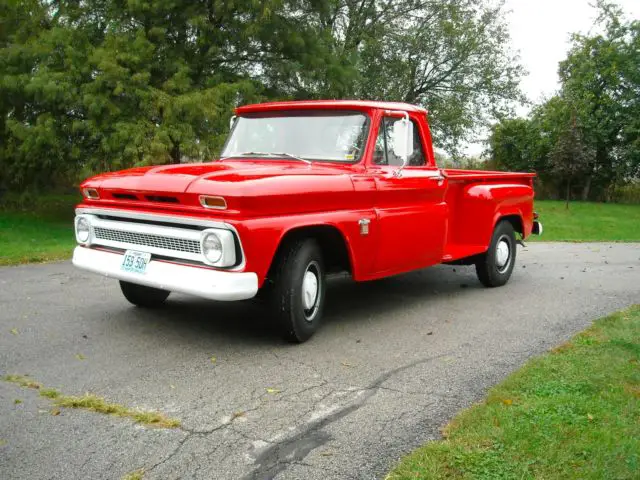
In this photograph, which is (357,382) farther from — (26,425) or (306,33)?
(306,33)

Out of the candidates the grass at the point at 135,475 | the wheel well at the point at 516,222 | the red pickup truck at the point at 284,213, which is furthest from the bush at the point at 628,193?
the grass at the point at 135,475

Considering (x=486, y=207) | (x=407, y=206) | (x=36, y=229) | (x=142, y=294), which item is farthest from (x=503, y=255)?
(x=36, y=229)

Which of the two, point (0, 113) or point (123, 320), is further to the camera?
point (0, 113)

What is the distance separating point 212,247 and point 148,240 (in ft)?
2.41

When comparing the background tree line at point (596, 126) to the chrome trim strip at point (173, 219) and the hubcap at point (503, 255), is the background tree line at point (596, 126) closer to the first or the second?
the hubcap at point (503, 255)

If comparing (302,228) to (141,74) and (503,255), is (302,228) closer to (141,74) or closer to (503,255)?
(503,255)

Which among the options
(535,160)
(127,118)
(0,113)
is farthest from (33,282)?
(535,160)

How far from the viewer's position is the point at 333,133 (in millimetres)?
5938

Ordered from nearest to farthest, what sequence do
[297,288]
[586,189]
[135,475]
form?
[135,475]
[297,288]
[586,189]

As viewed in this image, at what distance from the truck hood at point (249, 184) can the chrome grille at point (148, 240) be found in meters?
0.29

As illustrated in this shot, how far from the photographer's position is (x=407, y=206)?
240 inches

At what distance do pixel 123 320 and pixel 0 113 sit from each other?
14192 mm

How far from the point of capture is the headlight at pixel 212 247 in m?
4.62

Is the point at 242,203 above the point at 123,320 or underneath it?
above
